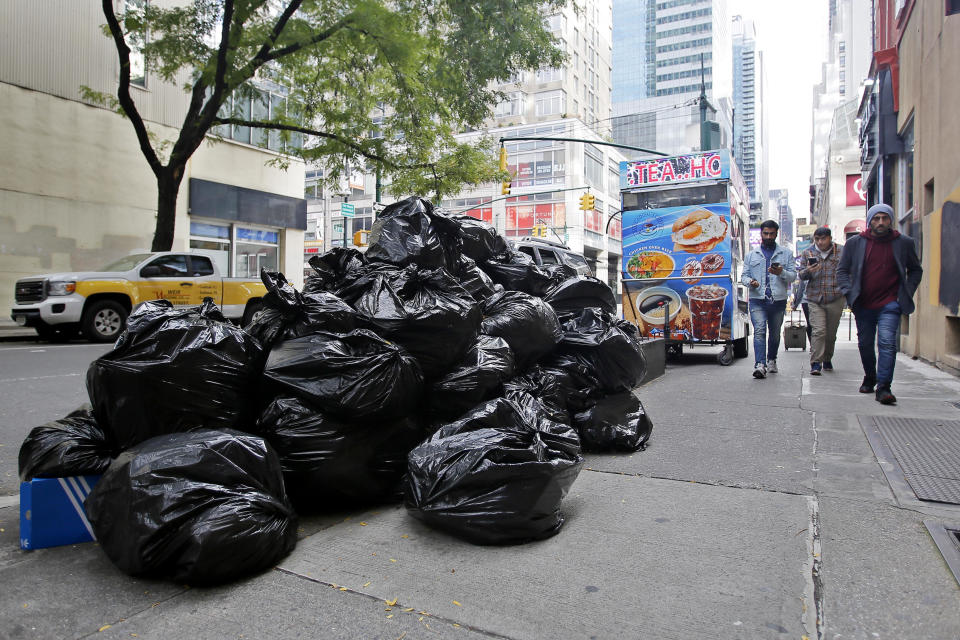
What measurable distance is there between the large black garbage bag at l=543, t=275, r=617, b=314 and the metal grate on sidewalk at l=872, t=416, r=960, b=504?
2.07 m

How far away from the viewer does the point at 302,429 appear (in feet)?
8.59

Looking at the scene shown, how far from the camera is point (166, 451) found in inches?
86.7

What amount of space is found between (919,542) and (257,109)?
71.0 feet

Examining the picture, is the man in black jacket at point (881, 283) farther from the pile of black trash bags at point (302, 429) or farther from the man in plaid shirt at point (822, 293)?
the pile of black trash bags at point (302, 429)

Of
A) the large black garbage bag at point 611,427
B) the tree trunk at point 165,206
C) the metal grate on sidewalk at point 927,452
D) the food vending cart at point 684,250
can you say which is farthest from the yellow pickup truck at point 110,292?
the metal grate on sidewalk at point 927,452

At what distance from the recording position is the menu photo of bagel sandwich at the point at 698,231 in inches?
348

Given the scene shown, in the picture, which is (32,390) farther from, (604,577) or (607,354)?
(604,577)

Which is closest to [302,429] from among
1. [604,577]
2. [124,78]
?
[604,577]

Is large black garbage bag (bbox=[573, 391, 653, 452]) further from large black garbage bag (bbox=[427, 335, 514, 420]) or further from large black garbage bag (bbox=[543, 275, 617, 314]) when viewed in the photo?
large black garbage bag (bbox=[543, 275, 617, 314])

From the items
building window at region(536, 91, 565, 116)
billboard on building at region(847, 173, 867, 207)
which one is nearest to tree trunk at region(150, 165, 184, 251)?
billboard on building at region(847, 173, 867, 207)

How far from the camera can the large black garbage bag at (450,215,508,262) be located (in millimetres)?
4534

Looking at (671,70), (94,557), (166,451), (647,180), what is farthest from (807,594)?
(671,70)

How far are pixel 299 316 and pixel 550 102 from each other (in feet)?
182

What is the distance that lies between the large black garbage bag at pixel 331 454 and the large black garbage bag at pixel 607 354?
1.60m
